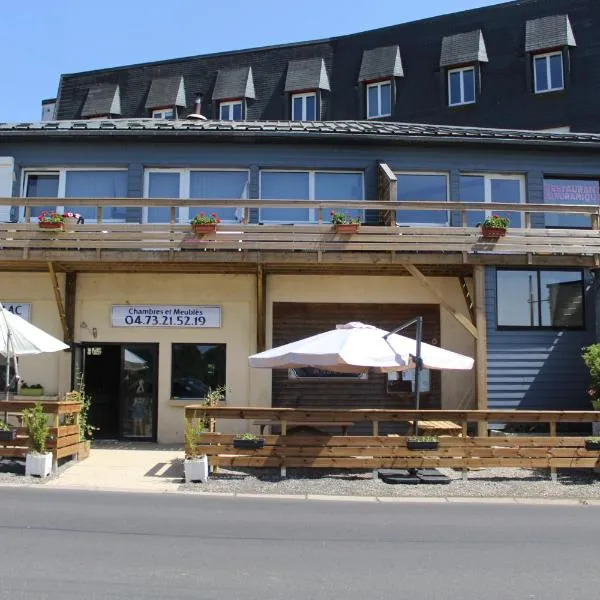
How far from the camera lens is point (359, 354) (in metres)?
10.2

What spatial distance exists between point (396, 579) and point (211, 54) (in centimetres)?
2669

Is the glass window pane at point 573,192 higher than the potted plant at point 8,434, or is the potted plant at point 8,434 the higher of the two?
the glass window pane at point 573,192

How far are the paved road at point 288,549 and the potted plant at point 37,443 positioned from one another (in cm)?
152

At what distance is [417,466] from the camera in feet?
35.1

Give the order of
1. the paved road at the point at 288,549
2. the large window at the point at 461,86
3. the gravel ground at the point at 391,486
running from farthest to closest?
the large window at the point at 461,86
the gravel ground at the point at 391,486
the paved road at the point at 288,549

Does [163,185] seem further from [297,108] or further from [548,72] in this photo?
[548,72]

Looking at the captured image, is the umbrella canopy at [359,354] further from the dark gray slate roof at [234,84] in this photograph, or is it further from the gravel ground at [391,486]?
the dark gray slate roof at [234,84]

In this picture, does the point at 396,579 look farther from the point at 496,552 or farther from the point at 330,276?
the point at 330,276

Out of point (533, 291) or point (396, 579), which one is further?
point (533, 291)

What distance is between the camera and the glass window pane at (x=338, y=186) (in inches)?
623

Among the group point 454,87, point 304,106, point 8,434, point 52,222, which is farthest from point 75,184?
point 454,87

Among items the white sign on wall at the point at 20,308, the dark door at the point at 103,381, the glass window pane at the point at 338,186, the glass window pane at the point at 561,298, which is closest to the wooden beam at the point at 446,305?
the glass window pane at the point at 561,298

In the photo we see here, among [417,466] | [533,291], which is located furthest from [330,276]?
[417,466]

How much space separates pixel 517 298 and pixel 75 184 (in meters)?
9.86
